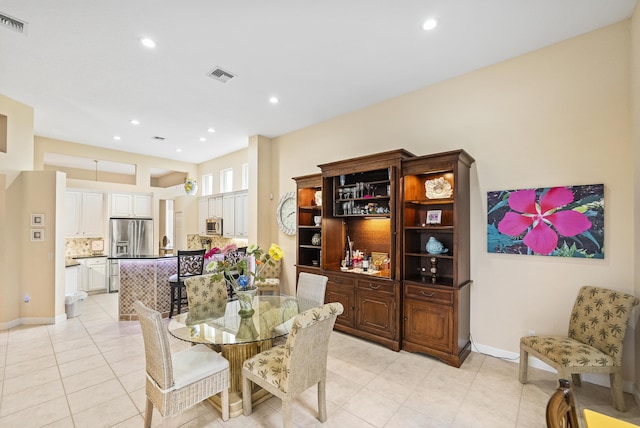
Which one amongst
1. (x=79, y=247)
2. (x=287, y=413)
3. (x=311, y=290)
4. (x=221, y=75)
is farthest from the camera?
(x=79, y=247)

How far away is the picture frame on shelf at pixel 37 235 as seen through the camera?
4.57 metres

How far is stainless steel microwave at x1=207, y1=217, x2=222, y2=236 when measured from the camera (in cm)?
708

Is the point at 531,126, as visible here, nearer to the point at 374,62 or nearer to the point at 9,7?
the point at 374,62

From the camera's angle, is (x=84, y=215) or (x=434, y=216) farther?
(x=84, y=215)

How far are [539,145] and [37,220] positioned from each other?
713 centimetres

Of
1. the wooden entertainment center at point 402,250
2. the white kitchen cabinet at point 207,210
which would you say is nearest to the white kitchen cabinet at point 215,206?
the white kitchen cabinet at point 207,210

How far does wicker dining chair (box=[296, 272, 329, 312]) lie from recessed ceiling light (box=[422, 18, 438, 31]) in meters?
2.73

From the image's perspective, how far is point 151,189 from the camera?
302 inches

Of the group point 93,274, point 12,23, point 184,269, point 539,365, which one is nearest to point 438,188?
point 539,365

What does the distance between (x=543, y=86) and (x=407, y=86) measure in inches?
59.3

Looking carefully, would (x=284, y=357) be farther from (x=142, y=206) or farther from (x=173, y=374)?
(x=142, y=206)

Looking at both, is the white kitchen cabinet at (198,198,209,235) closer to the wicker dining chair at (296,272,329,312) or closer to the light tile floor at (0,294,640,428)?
the light tile floor at (0,294,640,428)

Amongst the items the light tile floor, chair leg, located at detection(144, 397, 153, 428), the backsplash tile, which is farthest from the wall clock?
the backsplash tile

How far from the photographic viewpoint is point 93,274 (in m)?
6.61
